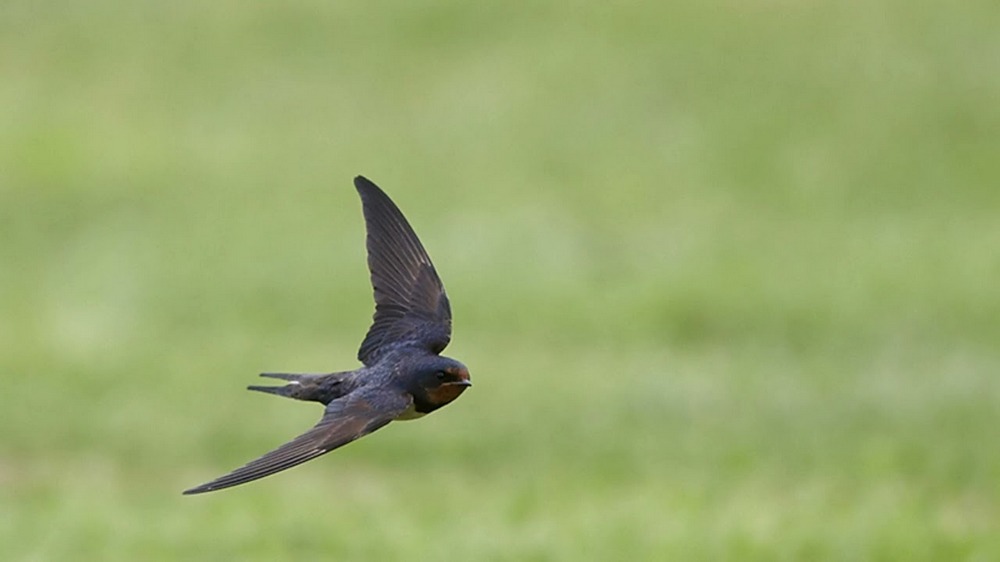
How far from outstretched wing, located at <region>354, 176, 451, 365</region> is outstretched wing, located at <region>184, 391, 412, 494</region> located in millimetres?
908

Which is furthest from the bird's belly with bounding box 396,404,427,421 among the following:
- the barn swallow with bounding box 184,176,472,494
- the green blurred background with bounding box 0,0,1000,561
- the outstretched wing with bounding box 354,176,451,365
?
the green blurred background with bounding box 0,0,1000,561

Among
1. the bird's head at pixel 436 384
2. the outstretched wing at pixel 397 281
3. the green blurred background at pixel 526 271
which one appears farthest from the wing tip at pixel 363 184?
the green blurred background at pixel 526 271

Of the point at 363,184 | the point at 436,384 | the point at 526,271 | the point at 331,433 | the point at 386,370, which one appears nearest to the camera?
the point at 331,433

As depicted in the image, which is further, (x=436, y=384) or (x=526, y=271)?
(x=526, y=271)

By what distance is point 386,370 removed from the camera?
6.05 m

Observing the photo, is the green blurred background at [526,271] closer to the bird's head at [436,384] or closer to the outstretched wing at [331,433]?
the bird's head at [436,384]

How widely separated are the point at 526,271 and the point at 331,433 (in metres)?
10.9

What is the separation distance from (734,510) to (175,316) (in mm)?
6820

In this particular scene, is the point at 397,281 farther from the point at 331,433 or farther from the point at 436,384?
the point at 331,433

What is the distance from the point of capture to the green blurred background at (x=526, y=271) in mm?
9797

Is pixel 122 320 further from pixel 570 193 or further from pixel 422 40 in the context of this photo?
pixel 422 40

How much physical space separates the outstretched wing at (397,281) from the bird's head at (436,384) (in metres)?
0.76

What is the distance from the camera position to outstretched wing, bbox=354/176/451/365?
672 cm

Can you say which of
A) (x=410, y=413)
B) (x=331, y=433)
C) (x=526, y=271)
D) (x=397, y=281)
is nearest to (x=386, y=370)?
(x=410, y=413)
